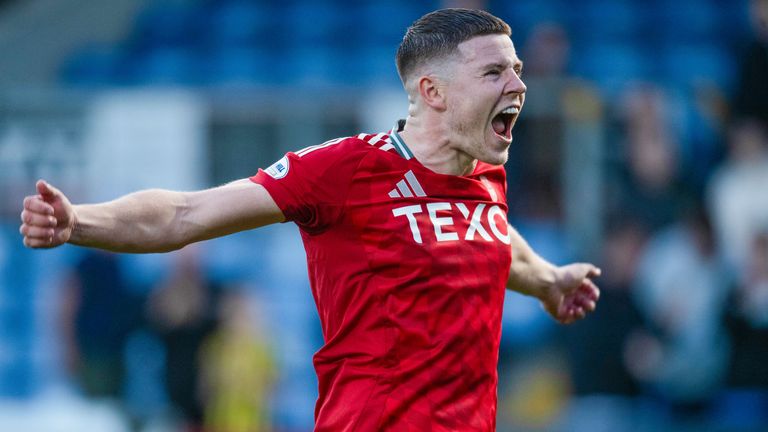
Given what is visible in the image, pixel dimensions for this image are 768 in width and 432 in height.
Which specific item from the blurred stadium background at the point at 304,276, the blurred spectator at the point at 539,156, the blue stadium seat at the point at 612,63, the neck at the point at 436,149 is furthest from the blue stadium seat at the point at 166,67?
the neck at the point at 436,149

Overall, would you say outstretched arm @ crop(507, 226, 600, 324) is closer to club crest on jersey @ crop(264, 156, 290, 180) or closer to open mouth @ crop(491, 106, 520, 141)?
open mouth @ crop(491, 106, 520, 141)

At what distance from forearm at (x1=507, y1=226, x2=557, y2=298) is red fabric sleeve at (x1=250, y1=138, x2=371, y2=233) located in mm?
861

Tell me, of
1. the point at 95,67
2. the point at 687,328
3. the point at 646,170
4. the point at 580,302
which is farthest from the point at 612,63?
the point at 580,302

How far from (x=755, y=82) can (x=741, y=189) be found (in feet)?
2.69

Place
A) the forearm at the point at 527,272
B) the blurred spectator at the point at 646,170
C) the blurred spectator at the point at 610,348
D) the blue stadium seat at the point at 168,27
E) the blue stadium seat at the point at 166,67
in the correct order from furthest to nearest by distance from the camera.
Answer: the blue stadium seat at the point at 168,27
the blue stadium seat at the point at 166,67
the blurred spectator at the point at 646,170
the blurred spectator at the point at 610,348
the forearm at the point at 527,272

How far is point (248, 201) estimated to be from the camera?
3998mm

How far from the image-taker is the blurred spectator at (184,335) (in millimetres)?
8492

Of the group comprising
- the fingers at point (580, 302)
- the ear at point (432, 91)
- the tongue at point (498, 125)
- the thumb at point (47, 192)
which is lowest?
the fingers at point (580, 302)

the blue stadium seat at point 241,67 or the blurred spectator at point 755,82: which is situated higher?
the blue stadium seat at point 241,67

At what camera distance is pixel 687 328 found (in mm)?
8164

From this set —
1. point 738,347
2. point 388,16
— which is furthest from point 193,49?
point 738,347

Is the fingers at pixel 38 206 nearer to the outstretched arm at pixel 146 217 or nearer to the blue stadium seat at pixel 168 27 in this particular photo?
the outstretched arm at pixel 146 217

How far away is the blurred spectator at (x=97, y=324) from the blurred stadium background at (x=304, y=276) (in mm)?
13

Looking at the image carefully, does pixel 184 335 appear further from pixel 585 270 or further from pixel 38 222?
pixel 38 222
